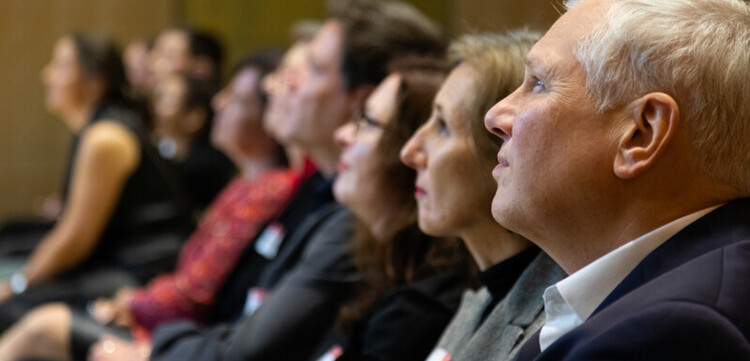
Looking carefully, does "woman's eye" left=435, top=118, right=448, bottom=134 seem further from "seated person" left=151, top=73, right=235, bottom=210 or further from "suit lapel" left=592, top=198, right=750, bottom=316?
"seated person" left=151, top=73, right=235, bottom=210

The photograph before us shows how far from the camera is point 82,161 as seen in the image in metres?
3.72

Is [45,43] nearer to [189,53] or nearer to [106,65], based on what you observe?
[189,53]

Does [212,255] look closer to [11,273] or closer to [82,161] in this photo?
[82,161]

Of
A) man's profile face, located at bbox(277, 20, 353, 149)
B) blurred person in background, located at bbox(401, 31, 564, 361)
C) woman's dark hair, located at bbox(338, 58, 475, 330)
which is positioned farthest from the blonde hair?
man's profile face, located at bbox(277, 20, 353, 149)

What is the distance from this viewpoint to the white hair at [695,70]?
1096mm

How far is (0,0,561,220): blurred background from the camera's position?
24.3 feet

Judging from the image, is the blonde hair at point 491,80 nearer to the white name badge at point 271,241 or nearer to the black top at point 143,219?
the white name badge at point 271,241

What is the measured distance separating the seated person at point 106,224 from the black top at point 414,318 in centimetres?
191

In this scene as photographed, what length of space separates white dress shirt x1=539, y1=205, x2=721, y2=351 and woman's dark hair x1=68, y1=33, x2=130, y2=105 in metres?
3.34

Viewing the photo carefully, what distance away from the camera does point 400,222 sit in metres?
2.11

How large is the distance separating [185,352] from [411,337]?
2.87 feet

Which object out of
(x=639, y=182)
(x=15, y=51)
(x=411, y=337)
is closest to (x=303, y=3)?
(x=15, y=51)

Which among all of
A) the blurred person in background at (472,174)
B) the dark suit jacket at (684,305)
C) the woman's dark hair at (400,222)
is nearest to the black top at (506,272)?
the blurred person in background at (472,174)

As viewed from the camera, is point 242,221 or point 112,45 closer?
point 242,221
